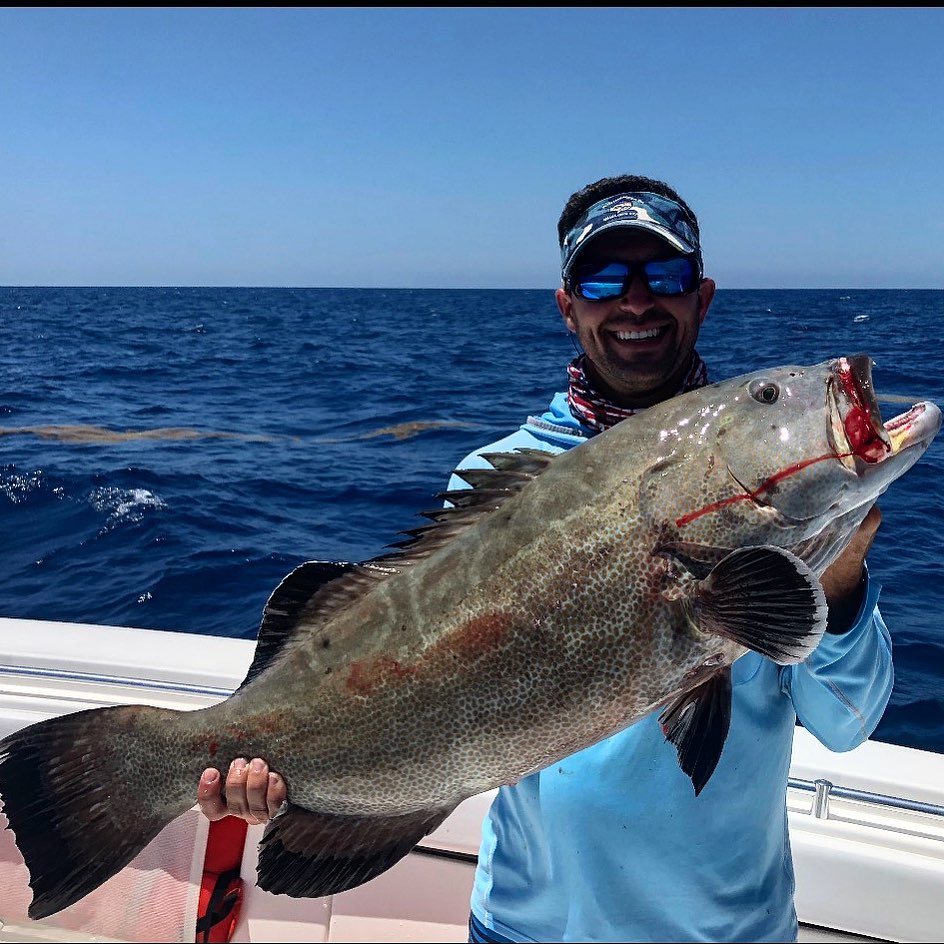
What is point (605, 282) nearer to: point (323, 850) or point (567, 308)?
point (567, 308)

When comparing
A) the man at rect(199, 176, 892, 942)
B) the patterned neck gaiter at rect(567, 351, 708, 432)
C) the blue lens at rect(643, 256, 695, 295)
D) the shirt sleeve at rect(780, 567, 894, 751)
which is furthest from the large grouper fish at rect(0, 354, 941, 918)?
the blue lens at rect(643, 256, 695, 295)

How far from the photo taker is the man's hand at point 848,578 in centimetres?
214

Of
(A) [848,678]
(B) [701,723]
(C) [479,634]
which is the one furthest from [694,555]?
(A) [848,678]

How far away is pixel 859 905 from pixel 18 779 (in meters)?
3.12

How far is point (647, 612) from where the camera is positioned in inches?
76.9

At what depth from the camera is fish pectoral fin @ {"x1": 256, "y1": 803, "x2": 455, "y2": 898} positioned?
A: 2248 millimetres

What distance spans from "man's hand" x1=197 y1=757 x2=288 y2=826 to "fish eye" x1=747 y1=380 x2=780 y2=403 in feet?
5.17

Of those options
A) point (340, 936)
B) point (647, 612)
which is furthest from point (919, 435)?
point (340, 936)

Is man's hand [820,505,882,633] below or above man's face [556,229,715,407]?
below

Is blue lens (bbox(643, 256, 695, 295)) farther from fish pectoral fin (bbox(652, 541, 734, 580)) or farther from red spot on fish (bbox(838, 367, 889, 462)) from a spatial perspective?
fish pectoral fin (bbox(652, 541, 734, 580))

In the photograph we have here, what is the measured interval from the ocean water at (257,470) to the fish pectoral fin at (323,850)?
1.02m

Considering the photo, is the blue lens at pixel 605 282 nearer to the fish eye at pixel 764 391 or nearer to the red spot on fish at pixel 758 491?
the fish eye at pixel 764 391

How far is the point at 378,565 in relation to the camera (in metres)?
2.28

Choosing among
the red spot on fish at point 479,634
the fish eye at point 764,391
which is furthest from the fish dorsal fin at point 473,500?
the fish eye at point 764,391
